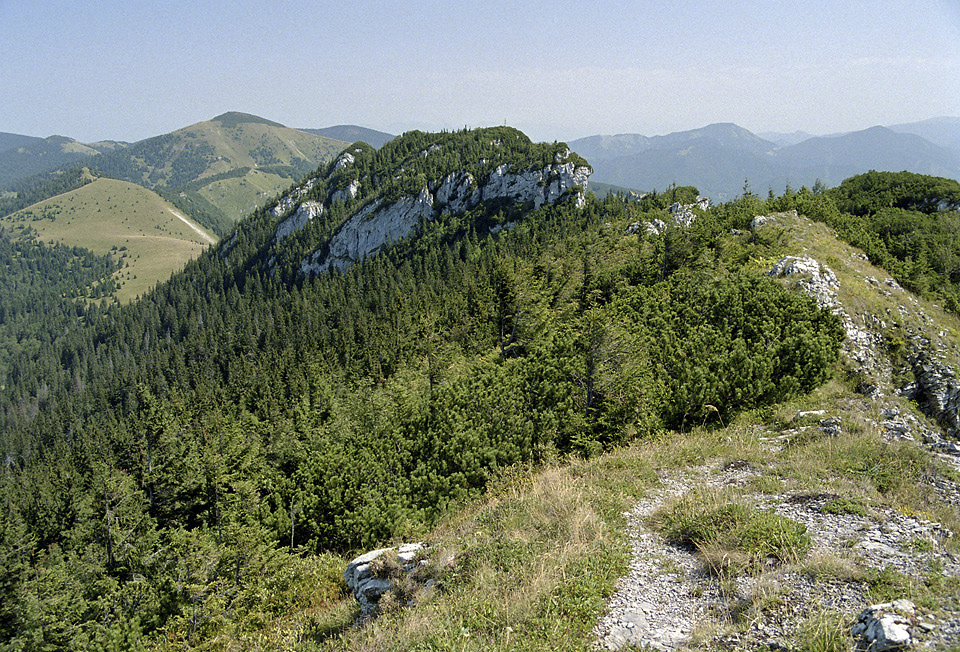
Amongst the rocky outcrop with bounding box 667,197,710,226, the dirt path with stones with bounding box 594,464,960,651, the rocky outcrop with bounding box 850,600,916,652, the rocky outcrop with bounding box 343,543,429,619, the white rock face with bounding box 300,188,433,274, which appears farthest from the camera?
the white rock face with bounding box 300,188,433,274

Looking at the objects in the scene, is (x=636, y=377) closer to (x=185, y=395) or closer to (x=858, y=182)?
(x=858, y=182)

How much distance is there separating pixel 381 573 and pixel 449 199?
602 feet

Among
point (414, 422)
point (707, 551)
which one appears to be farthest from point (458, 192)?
point (707, 551)

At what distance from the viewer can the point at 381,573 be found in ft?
39.0

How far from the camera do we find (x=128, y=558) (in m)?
40.2

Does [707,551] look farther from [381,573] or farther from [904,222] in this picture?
[904,222]

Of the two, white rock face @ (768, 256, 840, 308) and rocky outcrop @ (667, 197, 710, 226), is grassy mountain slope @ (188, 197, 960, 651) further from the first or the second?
rocky outcrop @ (667, 197, 710, 226)

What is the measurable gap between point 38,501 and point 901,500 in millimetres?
110743

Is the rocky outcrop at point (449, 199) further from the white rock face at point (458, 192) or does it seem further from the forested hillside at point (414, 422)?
→ the forested hillside at point (414, 422)

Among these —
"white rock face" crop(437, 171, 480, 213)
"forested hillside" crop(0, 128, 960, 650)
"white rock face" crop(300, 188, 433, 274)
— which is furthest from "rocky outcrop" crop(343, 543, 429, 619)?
"white rock face" crop(300, 188, 433, 274)

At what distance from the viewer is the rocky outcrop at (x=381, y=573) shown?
452 inches

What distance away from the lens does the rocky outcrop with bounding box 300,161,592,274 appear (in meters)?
162

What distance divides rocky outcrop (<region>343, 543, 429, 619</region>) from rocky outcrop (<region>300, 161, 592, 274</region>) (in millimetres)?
152776

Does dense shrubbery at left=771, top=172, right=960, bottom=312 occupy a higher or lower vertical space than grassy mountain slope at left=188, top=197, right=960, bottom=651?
higher
